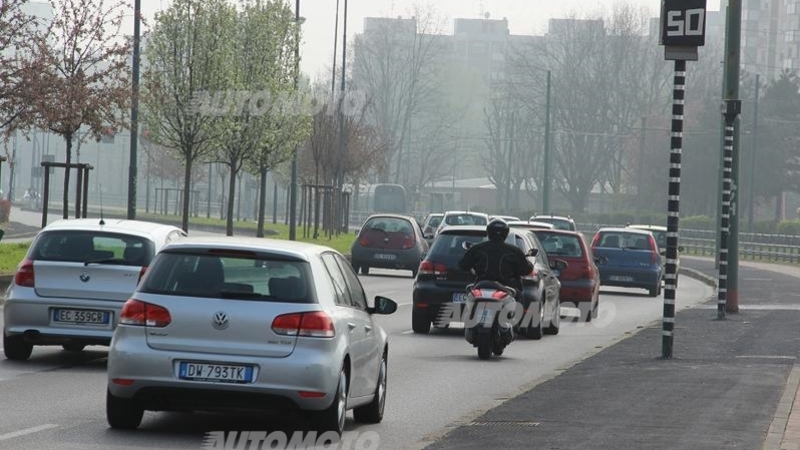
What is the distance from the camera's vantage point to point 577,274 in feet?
99.3

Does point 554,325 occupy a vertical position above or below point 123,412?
below

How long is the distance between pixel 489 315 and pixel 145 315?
318 inches

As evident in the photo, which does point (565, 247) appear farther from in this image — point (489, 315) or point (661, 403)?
point (661, 403)

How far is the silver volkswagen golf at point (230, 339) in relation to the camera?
37.7 ft

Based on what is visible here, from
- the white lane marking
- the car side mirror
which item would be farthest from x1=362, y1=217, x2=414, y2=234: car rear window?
the white lane marking

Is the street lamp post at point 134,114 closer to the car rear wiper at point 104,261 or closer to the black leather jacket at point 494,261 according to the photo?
the black leather jacket at point 494,261

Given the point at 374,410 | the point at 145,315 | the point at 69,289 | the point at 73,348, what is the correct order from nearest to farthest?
the point at 145,315 → the point at 374,410 → the point at 69,289 → the point at 73,348

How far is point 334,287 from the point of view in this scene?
482 inches

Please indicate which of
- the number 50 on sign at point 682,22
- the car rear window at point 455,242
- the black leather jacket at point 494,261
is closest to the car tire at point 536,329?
the car rear window at point 455,242

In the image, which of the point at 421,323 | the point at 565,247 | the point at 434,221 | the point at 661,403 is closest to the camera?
the point at 661,403

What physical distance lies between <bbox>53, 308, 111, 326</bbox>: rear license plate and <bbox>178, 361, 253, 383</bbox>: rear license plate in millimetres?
5328

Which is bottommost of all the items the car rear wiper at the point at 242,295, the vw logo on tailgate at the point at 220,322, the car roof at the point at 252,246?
the vw logo on tailgate at the point at 220,322

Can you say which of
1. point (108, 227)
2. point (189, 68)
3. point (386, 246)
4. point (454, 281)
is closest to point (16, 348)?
point (108, 227)

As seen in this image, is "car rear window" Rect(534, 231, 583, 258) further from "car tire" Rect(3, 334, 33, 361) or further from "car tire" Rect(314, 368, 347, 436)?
"car tire" Rect(314, 368, 347, 436)
